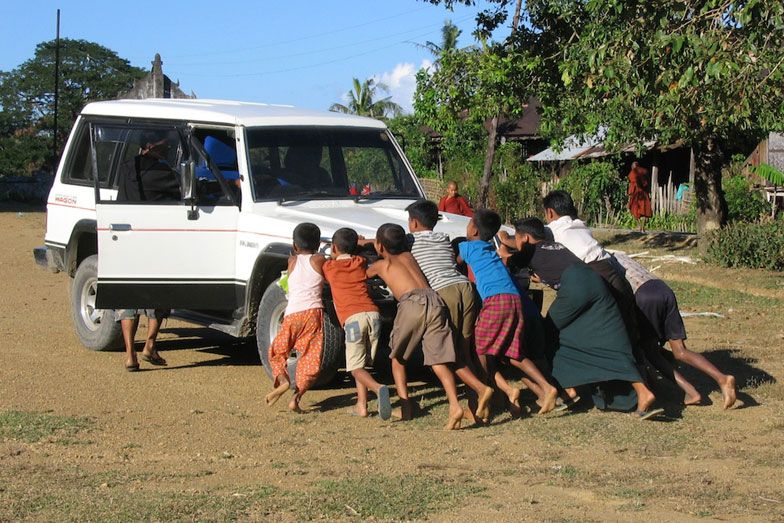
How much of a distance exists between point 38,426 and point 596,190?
887 inches

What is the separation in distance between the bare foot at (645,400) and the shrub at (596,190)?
21086 mm

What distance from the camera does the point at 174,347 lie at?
36.2 feet

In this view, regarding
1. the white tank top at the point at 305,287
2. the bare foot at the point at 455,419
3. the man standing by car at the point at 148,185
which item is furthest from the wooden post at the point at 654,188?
the bare foot at the point at 455,419

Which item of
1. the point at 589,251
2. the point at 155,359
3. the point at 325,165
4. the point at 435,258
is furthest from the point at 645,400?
the point at 155,359

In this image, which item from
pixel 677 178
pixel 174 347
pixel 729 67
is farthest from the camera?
pixel 677 178

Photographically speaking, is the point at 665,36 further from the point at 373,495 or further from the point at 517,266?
the point at 373,495

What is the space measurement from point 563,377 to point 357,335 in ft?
4.82

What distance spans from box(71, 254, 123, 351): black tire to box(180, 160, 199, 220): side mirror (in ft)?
5.89

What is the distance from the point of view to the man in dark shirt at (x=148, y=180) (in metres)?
9.36

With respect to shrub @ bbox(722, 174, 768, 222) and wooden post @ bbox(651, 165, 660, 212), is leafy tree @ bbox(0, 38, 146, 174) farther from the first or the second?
shrub @ bbox(722, 174, 768, 222)

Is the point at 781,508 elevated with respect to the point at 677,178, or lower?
lower

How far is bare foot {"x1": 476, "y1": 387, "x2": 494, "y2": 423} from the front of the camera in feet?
24.4

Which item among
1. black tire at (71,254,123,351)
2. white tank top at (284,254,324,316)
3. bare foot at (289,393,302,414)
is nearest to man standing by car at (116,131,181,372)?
black tire at (71,254,123,351)

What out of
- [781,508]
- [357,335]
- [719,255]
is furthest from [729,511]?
[719,255]
